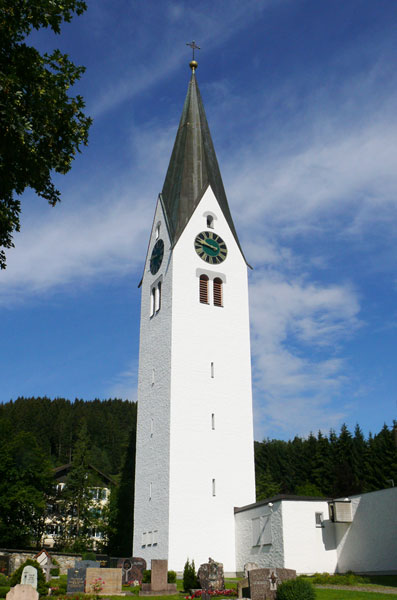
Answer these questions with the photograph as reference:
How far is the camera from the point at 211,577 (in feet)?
72.8

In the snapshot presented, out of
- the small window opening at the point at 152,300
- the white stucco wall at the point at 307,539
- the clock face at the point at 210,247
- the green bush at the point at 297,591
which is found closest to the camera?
the green bush at the point at 297,591

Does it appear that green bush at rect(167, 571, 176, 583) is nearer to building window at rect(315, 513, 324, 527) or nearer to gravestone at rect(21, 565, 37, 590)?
building window at rect(315, 513, 324, 527)

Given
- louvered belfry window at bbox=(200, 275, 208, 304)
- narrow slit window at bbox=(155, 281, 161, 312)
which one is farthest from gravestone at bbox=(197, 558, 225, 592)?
narrow slit window at bbox=(155, 281, 161, 312)

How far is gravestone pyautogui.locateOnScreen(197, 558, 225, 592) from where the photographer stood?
72.1 feet

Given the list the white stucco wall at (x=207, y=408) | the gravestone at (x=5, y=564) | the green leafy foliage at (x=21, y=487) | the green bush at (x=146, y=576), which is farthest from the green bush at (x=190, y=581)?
the green leafy foliage at (x=21, y=487)

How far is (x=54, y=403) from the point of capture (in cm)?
12144

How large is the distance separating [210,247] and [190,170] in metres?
6.76

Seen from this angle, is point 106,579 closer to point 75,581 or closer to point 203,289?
point 75,581

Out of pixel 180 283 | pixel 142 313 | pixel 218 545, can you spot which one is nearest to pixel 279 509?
pixel 218 545

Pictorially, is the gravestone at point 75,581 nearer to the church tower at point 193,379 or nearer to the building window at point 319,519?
the church tower at point 193,379

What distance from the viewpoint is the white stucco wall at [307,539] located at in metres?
27.2

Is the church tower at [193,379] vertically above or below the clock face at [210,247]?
below

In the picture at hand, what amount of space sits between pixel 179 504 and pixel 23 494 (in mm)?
19338

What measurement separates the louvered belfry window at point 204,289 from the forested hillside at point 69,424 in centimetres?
6772
